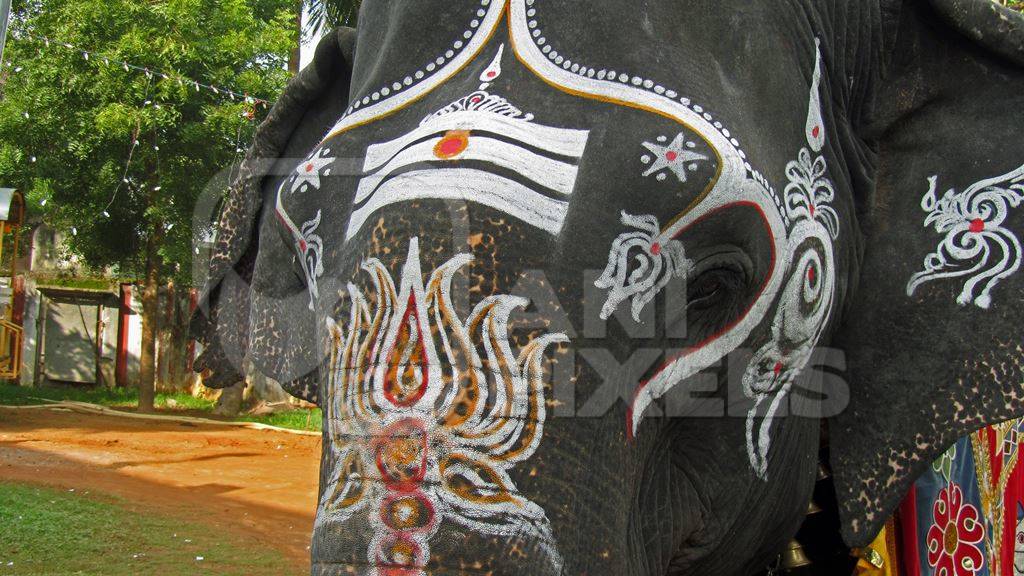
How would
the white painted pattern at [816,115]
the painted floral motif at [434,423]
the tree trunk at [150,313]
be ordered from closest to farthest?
the painted floral motif at [434,423] → the white painted pattern at [816,115] → the tree trunk at [150,313]

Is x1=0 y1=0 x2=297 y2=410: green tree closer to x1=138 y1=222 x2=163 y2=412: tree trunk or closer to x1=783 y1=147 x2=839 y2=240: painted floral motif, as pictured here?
x1=138 y1=222 x2=163 y2=412: tree trunk

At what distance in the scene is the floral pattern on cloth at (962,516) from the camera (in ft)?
7.75

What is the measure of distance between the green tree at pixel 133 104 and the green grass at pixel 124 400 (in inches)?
113

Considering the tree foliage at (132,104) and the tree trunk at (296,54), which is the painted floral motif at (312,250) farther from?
the tree trunk at (296,54)

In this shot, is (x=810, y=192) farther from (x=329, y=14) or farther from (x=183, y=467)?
(x=183, y=467)

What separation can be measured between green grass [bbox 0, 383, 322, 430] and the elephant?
1301cm

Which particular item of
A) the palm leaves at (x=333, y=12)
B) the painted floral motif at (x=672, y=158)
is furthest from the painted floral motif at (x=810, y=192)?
the palm leaves at (x=333, y=12)

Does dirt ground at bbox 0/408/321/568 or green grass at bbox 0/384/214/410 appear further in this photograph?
green grass at bbox 0/384/214/410

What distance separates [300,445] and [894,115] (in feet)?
38.5

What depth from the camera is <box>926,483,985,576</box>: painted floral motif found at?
2357 millimetres

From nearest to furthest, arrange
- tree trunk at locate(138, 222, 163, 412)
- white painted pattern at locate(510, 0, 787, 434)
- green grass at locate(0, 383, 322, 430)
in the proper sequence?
1. white painted pattern at locate(510, 0, 787, 434)
2. tree trunk at locate(138, 222, 163, 412)
3. green grass at locate(0, 383, 322, 430)

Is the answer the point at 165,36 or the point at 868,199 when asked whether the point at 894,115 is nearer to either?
the point at 868,199

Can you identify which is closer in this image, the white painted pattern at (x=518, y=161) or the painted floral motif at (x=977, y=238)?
the white painted pattern at (x=518, y=161)

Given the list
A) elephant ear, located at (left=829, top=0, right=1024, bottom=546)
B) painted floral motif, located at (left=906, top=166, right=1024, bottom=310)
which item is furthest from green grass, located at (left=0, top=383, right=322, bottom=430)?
painted floral motif, located at (left=906, top=166, right=1024, bottom=310)
